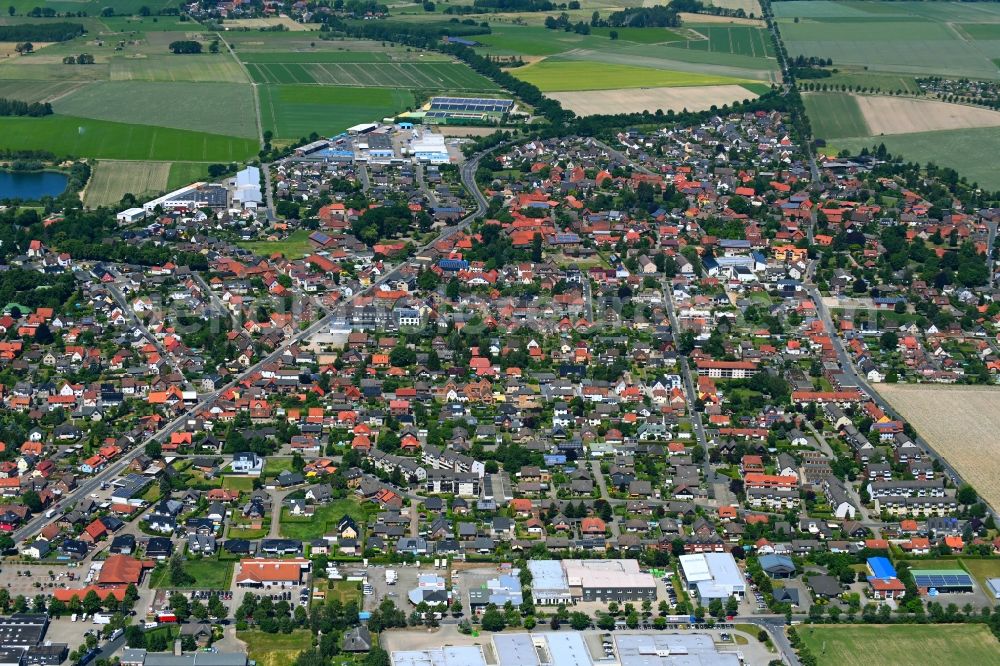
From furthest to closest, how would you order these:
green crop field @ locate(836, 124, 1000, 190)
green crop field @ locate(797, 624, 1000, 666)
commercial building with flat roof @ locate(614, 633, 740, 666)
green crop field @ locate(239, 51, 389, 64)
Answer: green crop field @ locate(239, 51, 389, 64) → green crop field @ locate(836, 124, 1000, 190) → green crop field @ locate(797, 624, 1000, 666) → commercial building with flat roof @ locate(614, 633, 740, 666)

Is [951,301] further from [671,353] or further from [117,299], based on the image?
[117,299]

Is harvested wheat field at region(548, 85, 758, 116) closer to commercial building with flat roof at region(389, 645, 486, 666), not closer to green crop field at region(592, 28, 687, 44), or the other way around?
green crop field at region(592, 28, 687, 44)

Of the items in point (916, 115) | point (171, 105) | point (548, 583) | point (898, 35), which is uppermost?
point (898, 35)

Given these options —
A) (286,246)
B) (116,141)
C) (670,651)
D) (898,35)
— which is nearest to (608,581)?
(670,651)

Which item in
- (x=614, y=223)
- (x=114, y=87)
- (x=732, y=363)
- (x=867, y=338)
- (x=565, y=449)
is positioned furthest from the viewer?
(x=114, y=87)

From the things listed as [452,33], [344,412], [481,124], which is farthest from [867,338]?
[452,33]

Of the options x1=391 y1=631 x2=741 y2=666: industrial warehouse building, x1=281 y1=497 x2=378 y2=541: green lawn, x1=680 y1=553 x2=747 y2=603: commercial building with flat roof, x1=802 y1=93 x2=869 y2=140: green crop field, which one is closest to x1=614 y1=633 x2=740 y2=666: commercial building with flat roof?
x1=391 y1=631 x2=741 y2=666: industrial warehouse building

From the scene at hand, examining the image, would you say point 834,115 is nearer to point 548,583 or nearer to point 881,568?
point 881,568
